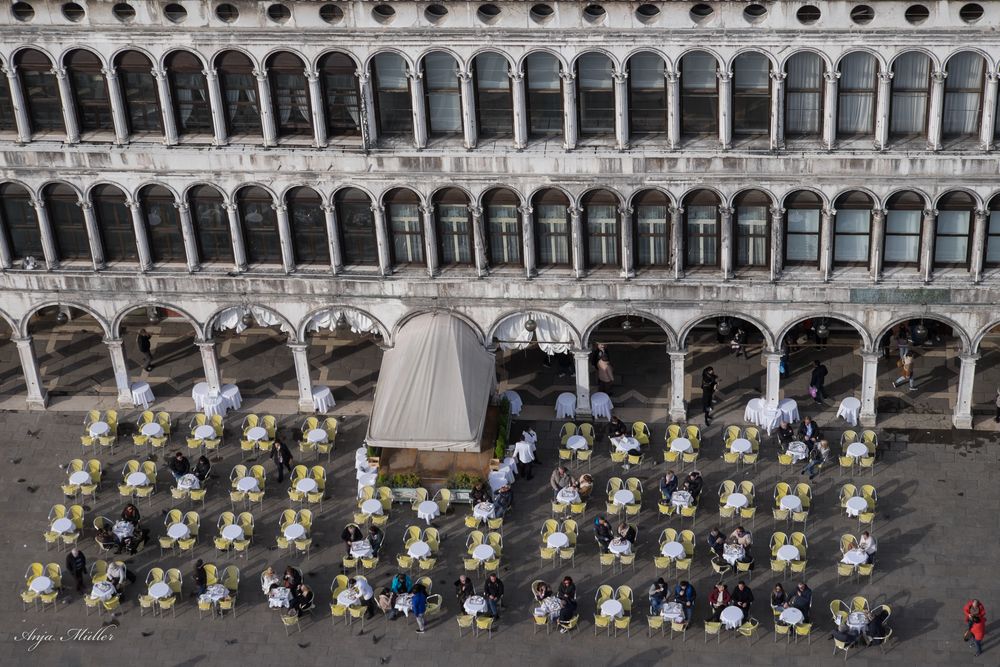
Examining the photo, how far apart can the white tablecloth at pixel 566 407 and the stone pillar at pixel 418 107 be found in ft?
37.6

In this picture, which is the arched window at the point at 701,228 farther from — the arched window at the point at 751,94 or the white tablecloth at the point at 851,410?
the white tablecloth at the point at 851,410

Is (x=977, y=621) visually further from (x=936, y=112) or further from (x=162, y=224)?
(x=162, y=224)

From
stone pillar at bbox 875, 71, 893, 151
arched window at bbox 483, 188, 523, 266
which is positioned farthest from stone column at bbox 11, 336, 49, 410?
stone pillar at bbox 875, 71, 893, 151

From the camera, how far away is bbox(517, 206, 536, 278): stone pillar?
64000 millimetres

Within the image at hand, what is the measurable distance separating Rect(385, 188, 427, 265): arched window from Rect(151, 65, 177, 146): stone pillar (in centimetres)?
779

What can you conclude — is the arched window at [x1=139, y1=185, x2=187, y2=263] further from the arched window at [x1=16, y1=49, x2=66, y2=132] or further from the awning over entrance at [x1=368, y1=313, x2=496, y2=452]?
the awning over entrance at [x1=368, y1=313, x2=496, y2=452]

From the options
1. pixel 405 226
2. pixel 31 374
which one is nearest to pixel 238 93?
pixel 405 226

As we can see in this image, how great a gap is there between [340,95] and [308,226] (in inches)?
213

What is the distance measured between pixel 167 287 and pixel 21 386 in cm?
875

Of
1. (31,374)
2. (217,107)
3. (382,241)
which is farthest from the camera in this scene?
(31,374)

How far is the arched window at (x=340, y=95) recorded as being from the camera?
62219 mm

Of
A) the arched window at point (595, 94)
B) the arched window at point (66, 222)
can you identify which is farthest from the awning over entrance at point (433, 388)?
the arched window at point (66, 222)

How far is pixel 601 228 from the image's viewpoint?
6462 centimetres

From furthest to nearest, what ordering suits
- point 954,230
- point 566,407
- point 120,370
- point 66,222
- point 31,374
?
point 31,374
point 120,370
point 566,407
point 66,222
point 954,230
